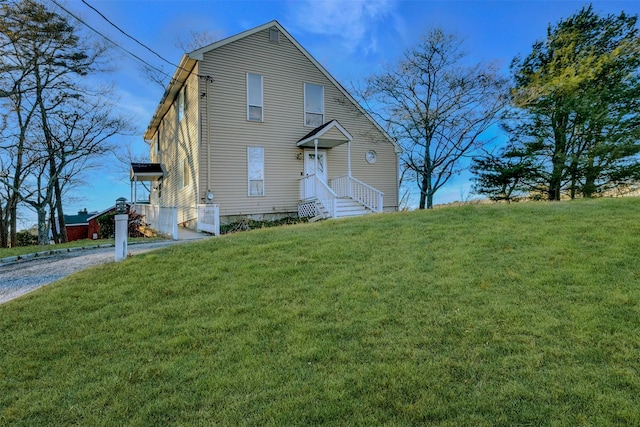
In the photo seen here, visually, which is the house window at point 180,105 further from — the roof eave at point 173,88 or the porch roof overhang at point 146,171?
the porch roof overhang at point 146,171

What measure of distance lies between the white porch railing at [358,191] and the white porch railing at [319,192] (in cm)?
121

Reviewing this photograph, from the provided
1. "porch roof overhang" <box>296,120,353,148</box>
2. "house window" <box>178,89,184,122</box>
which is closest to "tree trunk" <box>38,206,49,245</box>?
"house window" <box>178,89,184,122</box>

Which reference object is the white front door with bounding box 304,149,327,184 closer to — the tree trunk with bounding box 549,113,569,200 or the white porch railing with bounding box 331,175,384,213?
the white porch railing with bounding box 331,175,384,213

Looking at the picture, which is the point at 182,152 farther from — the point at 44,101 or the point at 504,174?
Result: the point at 504,174

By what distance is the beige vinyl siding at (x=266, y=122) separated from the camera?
11.9 meters

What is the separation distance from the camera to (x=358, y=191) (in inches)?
522

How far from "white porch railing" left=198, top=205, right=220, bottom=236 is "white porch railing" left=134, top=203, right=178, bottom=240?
1021 mm

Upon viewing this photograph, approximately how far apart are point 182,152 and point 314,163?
553 centimetres

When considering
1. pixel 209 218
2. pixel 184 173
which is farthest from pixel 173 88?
pixel 209 218

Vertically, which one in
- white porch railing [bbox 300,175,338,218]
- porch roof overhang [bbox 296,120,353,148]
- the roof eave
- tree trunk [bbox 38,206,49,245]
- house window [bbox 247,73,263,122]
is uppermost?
the roof eave

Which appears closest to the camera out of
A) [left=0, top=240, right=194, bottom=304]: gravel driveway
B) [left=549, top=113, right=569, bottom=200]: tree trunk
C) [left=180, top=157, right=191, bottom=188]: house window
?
[left=0, top=240, right=194, bottom=304]: gravel driveway

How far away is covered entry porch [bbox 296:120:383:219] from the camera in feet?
39.5

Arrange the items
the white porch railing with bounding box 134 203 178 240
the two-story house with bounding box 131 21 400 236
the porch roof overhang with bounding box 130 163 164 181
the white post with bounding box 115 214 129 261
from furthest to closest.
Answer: the porch roof overhang with bounding box 130 163 164 181
the two-story house with bounding box 131 21 400 236
the white porch railing with bounding box 134 203 178 240
the white post with bounding box 115 214 129 261

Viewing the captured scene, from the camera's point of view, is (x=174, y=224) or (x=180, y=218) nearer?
(x=174, y=224)
